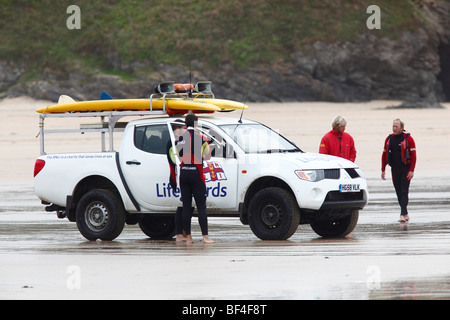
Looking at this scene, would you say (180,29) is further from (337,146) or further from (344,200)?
(344,200)

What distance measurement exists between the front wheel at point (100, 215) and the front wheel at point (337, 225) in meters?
2.77

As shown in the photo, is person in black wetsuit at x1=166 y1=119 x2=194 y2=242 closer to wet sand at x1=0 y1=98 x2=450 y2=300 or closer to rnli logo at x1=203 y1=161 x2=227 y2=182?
wet sand at x1=0 y1=98 x2=450 y2=300

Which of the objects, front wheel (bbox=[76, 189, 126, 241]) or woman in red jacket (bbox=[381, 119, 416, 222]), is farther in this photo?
woman in red jacket (bbox=[381, 119, 416, 222])

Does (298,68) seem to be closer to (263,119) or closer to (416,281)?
(263,119)

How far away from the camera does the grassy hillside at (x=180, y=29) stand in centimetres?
5484

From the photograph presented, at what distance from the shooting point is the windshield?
13.9 m

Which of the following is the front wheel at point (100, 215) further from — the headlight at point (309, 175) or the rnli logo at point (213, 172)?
the headlight at point (309, 175)

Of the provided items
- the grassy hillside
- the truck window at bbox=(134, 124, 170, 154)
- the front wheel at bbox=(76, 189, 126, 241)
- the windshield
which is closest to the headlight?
the windshield

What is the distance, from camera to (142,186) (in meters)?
14.2

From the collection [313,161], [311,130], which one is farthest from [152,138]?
[311,130]

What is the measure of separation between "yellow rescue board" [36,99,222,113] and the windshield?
41cm

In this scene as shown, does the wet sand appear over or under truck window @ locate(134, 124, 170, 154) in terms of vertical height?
under

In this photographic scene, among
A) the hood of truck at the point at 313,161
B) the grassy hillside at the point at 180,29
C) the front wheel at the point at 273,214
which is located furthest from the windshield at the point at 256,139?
the grassy hillside at the point at 180,29
